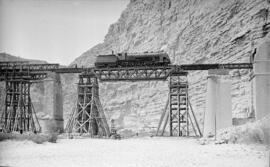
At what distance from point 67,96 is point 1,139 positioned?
57.4m

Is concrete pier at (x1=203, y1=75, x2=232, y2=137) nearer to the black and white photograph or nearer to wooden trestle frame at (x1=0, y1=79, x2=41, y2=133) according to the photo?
the black and white photograph

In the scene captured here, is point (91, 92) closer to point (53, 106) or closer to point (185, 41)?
point (53, 106)

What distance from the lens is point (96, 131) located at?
2945 cm

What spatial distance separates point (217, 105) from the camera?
22.6 m

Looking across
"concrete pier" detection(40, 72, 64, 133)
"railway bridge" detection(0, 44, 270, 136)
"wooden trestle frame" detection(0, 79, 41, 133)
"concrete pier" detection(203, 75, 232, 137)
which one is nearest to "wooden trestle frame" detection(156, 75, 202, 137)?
"railway bridge" detection(0, 44, 270, 136)

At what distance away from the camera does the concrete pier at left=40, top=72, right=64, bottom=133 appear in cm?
2889

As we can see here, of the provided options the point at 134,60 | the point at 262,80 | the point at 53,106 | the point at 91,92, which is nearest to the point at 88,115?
the point at 91,92

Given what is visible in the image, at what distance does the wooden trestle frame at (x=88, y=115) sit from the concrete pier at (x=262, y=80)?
14449 mm

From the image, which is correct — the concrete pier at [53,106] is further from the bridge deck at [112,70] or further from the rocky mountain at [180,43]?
the rocky mountain at [180,43]

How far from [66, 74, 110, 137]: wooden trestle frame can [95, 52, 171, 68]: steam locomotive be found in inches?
Answer: 78.4

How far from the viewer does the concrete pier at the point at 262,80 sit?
18078 millimetres

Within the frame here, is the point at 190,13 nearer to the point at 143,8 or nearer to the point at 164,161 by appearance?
the point at 143,8

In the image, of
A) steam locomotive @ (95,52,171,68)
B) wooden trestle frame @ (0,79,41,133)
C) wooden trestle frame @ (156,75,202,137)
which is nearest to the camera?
wooden trestle frame @ (156,75,202,137)

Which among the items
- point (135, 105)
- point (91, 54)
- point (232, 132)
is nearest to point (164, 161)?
point (232, 132)
